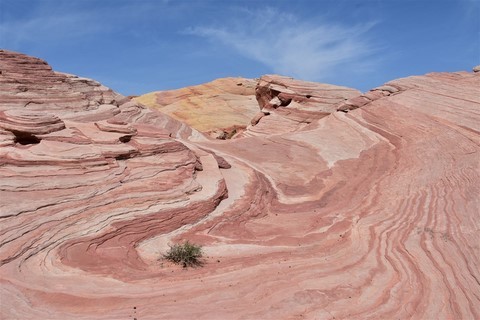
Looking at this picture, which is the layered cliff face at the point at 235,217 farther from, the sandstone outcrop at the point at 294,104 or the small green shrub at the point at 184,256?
the sandstone outcrop at the point at 294,104

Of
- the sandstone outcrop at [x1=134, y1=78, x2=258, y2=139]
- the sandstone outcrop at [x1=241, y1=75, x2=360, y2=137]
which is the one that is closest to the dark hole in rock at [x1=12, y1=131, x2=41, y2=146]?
the sandstone outcrop at [x1=241, y1=75, x2=360, y2=137]

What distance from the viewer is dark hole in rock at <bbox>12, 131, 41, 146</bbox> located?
14.5 m

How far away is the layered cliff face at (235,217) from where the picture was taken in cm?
923

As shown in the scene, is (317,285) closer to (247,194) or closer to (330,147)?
(247,194)

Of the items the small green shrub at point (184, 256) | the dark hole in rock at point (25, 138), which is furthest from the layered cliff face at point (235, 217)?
the small green shrub at point (184, 256)

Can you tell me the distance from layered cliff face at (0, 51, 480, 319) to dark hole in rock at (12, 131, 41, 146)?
0.04 m

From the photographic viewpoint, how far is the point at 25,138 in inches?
579

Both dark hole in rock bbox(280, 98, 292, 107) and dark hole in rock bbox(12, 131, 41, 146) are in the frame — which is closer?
dark hole in rock bbox(12, 131, 41, 146)

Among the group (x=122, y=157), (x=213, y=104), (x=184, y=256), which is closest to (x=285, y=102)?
(x=122, y=157)

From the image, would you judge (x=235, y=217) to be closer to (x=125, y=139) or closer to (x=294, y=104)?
Answer: (x=125, y=139)

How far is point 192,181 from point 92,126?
15.1ft

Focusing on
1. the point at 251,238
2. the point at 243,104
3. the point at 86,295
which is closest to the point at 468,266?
the point at 251,238

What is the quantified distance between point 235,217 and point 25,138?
7.37 m

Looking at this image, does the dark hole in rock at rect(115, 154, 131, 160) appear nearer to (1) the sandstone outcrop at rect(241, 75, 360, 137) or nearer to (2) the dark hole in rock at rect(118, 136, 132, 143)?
(2) the dark hole in rock at rect(118, 136, 132, 143)
